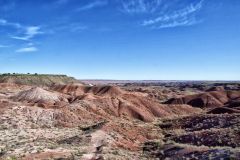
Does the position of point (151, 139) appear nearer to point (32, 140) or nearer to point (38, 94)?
point (32, 140)

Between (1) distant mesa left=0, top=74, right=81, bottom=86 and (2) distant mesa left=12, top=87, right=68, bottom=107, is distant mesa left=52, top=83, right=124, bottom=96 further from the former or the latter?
(1) distant mesa left=0, top=74, right=81, bottom=86

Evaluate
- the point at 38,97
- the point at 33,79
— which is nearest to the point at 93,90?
the point at 38,97

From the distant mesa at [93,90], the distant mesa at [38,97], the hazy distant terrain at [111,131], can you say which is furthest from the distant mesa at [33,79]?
the hazy distant terrain at [111,131]

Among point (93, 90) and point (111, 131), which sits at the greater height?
point (93, 90)

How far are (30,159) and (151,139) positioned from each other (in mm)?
19504

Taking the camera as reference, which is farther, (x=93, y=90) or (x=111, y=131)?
(x=93, y=90)

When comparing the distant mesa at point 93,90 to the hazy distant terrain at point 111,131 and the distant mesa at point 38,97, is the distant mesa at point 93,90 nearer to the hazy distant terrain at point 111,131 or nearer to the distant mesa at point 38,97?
the hazy distant terrain at point 111,131

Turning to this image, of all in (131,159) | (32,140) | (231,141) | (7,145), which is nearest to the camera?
→ (131,159)

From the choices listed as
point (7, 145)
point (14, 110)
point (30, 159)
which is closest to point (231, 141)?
point (30, 159)

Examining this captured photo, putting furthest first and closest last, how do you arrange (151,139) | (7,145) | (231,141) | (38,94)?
(38,94)
(151,139)
(7,145)
(231,141)

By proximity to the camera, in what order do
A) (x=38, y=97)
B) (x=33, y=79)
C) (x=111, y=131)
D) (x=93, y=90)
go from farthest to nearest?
(x=33, y=79) → (x=93, y=90) → (x=38, y=97) → (x=111, y=131)

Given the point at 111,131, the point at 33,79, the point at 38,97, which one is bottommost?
the point at 111,131

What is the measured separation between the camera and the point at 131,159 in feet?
114

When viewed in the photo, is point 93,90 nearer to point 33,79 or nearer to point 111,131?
point 33,79
